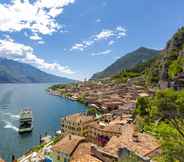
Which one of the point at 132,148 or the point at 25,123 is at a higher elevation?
the point at 132,148

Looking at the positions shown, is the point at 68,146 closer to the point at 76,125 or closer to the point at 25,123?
the point at 76,125

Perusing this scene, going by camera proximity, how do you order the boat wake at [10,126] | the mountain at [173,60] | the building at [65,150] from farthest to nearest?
the boat wake at [10,126] < the mountain at [173,60] < the building at [65,150]

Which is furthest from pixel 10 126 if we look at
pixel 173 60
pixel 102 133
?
pixel 173 60

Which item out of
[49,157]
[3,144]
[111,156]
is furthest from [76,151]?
[3,144]

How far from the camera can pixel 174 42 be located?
99.9 metres

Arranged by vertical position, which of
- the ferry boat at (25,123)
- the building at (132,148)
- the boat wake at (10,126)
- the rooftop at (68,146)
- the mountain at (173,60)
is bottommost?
the boat wake at (10,126)

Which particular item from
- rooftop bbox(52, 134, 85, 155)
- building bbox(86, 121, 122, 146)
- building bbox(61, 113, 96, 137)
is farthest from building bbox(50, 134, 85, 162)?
building bbox(61, 113, 96, 137)

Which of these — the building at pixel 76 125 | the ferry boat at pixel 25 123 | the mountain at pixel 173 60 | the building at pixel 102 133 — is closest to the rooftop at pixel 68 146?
the building at pixel 102 133

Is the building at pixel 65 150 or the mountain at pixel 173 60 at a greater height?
the mountain at pixel 173 60

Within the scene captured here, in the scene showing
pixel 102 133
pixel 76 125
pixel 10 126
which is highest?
pixel 76 125

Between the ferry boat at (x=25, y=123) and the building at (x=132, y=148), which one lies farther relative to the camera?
the ferry boat at (x=25, y=123)

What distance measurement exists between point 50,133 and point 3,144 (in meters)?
16.0

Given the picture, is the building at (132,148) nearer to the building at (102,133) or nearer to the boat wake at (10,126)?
the building at (102,133)

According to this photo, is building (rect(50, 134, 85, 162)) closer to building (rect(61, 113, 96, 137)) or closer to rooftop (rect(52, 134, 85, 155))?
rooftop (rect(52, 134, 85, 155))
